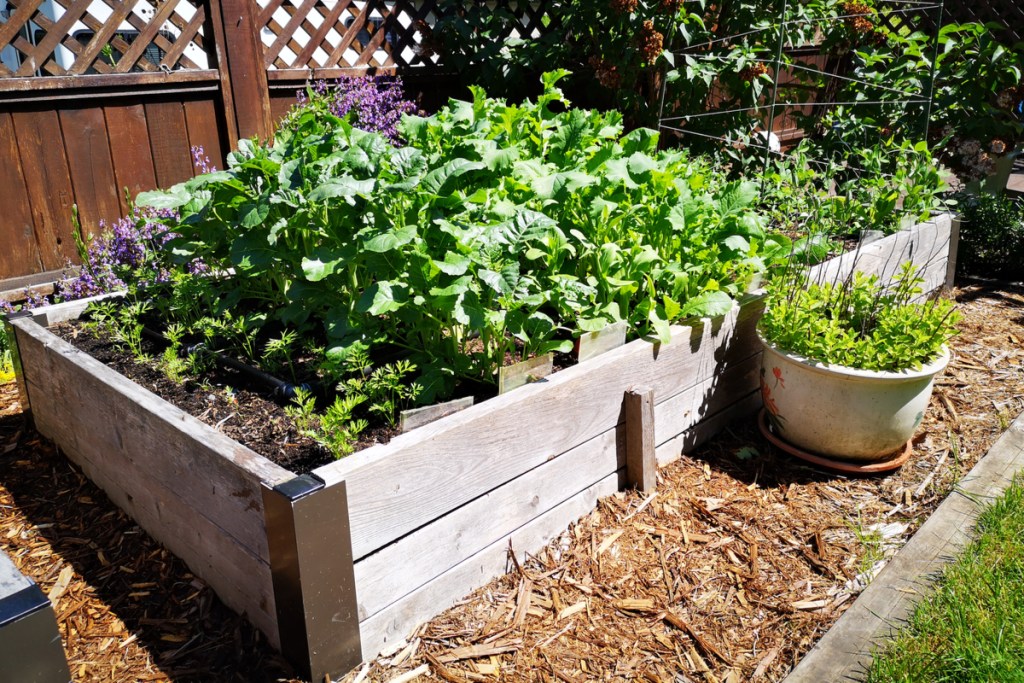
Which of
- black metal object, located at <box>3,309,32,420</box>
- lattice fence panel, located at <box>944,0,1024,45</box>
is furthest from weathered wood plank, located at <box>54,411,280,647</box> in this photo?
lattice fence panel, located at <box>944,0,1024,45</box>

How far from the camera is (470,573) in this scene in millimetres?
2275

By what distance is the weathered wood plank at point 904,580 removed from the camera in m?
2.02

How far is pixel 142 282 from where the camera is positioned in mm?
3393

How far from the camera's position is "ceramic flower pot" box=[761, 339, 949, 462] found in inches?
109

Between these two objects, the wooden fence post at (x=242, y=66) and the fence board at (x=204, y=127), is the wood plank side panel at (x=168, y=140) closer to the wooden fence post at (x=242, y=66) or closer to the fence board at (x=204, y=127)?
the fence board at (x=204, y=127)

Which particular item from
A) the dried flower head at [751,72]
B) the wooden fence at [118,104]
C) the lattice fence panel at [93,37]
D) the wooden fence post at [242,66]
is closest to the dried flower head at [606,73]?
the dried flower head at [751,72]

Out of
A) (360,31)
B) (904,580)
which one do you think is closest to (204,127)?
(360,31)

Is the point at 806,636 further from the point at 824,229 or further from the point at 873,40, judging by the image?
the point at 873,40

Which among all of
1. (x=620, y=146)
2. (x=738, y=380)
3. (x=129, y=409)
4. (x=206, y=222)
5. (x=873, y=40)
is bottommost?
(x=738, y=380)

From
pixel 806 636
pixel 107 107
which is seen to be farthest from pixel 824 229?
pixel 107 107

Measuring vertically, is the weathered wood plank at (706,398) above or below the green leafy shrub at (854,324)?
below

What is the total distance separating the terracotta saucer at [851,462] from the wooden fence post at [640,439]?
59cm

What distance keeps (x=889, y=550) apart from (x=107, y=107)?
4255mm

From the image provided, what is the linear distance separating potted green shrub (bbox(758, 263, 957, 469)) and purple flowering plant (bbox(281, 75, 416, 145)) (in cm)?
253
